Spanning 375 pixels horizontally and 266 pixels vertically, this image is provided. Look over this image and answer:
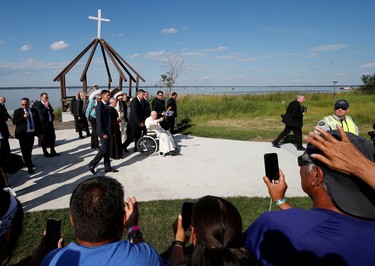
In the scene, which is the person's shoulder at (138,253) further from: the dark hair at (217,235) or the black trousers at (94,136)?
the black trousers at (94,136)

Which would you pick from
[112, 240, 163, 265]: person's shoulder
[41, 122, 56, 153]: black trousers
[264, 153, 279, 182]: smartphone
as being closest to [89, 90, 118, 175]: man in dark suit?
[41, 122, 56, 153]: black trousers

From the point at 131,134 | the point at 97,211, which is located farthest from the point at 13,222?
the point at 131,134

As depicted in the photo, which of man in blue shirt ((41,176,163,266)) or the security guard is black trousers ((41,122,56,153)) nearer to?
the security guard

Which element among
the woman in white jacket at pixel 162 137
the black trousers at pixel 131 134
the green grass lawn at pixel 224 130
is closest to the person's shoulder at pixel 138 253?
the green grass lawn at pixel 224 130

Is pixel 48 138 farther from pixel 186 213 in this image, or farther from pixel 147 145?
pixel 186 213

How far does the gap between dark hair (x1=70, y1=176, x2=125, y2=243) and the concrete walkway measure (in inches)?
140

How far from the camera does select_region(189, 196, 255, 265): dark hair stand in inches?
49.1

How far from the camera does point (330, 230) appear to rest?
49.0 inches

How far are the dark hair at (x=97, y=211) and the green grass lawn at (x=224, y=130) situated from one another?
218 cm

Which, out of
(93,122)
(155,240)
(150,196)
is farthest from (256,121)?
(155,240)

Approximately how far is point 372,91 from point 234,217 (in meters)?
35.6

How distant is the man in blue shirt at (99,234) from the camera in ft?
4.61

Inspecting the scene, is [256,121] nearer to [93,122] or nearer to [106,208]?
[93,122]

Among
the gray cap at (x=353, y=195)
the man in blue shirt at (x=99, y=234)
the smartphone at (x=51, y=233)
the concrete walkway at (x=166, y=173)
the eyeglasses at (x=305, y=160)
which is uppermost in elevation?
the eyeglasses at (x=305, y=160)
